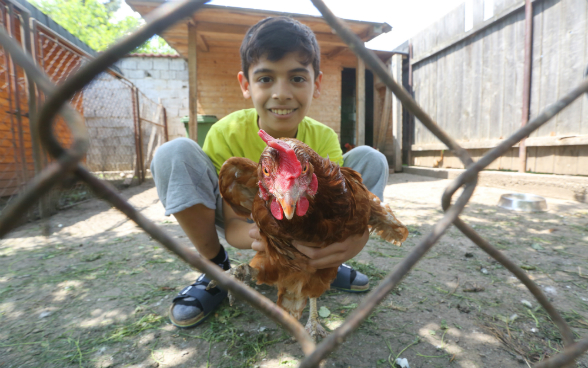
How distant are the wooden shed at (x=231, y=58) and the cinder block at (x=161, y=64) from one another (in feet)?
4.27

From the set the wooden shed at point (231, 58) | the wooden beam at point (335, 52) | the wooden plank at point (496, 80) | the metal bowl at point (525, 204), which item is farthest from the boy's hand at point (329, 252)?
the wooden beam at point (335, 52)

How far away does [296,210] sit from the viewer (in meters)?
1.11

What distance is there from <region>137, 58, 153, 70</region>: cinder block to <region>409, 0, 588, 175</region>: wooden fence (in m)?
7.73

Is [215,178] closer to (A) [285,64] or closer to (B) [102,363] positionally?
(A) [285,64]

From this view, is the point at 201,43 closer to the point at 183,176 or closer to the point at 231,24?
the point at 231,24

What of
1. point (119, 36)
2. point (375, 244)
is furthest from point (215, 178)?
point (375, 244)

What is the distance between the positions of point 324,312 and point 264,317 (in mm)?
379

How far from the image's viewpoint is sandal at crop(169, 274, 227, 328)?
5.11 feet

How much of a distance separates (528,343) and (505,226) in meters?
2.07

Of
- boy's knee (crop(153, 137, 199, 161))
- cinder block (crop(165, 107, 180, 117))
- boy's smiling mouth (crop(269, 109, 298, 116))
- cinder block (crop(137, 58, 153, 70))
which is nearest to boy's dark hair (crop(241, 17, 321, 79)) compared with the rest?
boy's smiling mouth (crop(269, 109, 298, 116))

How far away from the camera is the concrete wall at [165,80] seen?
27.6 ft

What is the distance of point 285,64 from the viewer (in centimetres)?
176

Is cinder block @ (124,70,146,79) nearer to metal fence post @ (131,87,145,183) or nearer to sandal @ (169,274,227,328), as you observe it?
metal fence post @ (131,87,145,183)

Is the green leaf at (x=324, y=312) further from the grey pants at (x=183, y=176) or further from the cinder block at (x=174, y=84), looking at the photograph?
the cinder block at (x=174, y=84)
